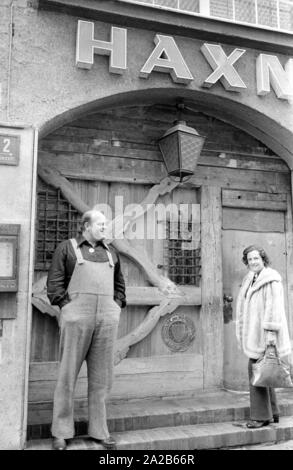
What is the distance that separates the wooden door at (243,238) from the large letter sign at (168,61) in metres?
1.53

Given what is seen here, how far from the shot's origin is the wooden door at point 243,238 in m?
5.27

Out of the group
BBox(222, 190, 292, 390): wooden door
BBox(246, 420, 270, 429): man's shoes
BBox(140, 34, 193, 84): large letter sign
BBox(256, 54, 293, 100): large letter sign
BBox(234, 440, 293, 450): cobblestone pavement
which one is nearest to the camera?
BBox(234, 440, 293, 450): cobblestone pavement

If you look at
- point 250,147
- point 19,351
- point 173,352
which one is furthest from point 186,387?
point 250,147

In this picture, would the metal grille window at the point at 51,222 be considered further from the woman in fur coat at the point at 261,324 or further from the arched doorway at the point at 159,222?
the woman in fur coat at the point at 261,324

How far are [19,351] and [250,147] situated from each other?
3691 millimetres

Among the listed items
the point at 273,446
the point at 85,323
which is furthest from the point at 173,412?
the point at 85,323

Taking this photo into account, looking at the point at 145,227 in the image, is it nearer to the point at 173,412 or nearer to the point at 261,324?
the point at 261,324

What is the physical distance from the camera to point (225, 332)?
528 cm

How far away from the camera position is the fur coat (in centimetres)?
411

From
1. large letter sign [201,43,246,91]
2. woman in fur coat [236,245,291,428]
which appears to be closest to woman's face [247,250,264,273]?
woman in fur coat [236,245,291,428]

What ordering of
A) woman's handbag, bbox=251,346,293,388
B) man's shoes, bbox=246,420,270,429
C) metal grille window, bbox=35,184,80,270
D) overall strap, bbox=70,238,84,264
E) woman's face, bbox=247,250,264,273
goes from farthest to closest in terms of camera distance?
metal grille window, bbox=35,184,80,270, woman's face, bbox=247,250,264,273, man's shoes, bbox=246,420,270,429, woman's handbag, bbox=251,346,293,388, overall strap, bbox=70,238,84,264

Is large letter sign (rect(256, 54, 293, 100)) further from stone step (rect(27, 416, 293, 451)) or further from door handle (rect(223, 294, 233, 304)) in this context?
stone step (rect(27, 416, 293, 451))

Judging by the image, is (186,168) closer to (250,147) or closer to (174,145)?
(174,145)

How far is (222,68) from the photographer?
4.72m
